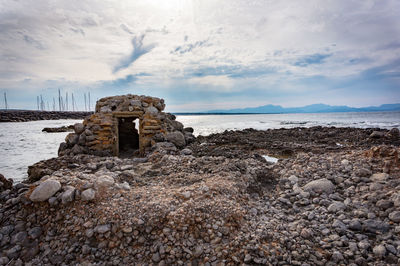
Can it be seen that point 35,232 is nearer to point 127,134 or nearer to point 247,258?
point 247,258

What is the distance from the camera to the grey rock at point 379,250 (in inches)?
122

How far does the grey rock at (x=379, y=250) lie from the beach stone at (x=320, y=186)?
1.91 m

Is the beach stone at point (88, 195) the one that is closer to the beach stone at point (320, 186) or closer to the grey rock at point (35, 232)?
the grey rock at point (35, 232)

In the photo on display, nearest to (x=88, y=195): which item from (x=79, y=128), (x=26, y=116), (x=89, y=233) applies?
(x=89, y=233)

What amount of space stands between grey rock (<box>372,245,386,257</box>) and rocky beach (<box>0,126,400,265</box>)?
0.05ft

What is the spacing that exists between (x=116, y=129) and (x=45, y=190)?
25.5 ft

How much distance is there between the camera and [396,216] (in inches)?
147

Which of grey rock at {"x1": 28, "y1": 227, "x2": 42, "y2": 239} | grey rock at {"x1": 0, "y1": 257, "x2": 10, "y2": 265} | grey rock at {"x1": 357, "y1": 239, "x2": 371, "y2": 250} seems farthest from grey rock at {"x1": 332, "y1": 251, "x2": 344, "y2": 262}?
grey rock at {"x1": 0, "y1": 257, "x2": 10, "y2": 265}

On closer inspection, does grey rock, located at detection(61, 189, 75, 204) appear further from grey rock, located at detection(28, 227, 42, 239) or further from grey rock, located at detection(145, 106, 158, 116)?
grey rock, located at detection(145, 106, 158, 116)

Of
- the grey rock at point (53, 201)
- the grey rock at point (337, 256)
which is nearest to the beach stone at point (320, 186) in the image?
the grey rock at point (337, 256)

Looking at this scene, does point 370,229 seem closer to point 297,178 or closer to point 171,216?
point 297,178

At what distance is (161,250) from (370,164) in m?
6.09

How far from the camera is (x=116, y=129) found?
1180 centimetres

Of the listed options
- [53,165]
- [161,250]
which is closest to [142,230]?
[161,250]
